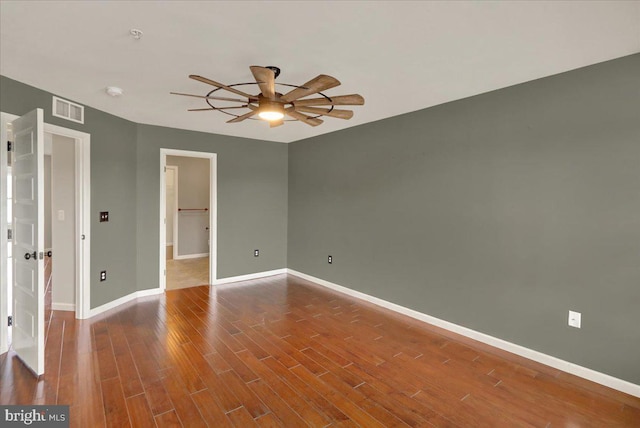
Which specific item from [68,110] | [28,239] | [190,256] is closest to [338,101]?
[28,239]

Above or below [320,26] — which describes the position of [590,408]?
below

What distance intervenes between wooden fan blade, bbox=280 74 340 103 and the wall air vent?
2560 mm

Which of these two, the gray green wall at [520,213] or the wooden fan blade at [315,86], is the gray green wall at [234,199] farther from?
the wooden fan blade at [315,86]

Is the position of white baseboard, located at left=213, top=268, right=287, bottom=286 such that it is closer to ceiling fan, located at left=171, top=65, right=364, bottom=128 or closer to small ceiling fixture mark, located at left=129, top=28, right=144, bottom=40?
ceiling fan, located at left=171, top=65, right=364, bottom=128

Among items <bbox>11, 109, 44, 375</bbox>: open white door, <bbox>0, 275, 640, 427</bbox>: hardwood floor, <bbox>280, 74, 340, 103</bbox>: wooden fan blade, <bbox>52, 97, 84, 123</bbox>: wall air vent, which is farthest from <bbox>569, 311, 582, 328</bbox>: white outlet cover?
<bbox>52, 97, 84, 123</bbox>: wall air vent

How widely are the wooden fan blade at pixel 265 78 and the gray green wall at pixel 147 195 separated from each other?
2379 millimetres

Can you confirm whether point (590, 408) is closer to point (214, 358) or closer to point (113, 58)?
point (214, 358)

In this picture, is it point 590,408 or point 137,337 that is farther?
point 137,337

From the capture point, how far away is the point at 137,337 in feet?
10.4

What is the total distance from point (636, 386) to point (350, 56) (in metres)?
3.23

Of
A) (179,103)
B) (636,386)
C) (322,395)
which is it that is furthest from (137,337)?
(636,386)

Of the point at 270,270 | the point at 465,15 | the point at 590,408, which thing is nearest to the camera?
the point at 465,15

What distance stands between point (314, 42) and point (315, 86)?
344mm

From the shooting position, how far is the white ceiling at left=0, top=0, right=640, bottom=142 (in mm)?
1769
